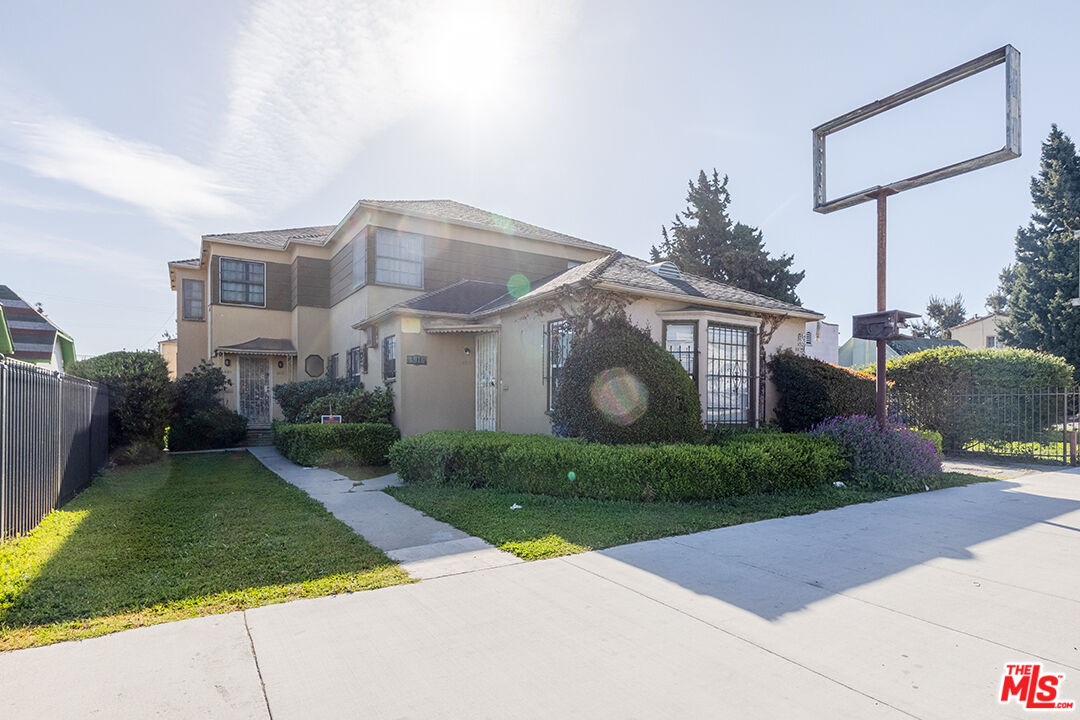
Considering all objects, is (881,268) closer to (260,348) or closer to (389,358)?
(389,358)

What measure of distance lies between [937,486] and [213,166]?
13928 millimetres

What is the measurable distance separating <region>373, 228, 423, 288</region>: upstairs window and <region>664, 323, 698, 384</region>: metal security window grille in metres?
7.19

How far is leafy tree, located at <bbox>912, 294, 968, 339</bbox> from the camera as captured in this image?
51.3 meters

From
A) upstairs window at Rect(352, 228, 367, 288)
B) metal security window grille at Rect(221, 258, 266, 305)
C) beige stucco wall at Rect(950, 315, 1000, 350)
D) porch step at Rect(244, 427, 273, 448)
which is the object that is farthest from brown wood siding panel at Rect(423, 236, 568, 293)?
beige stucco wall at Rect(950, 315, 1000, 350)

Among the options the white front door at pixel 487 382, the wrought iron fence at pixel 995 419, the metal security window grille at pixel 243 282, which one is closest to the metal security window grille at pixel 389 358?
the white front door at pixel 487 382

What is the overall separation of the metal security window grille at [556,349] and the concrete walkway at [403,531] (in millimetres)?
3237

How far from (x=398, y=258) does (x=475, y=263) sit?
7.27ft

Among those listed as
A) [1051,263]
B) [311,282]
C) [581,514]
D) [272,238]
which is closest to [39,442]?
[581,514]

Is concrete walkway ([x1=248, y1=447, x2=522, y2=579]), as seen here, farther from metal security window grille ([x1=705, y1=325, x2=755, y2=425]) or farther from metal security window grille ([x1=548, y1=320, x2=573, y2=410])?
metal security window grille ([x1=705, y1=325, x2=755, y2=425])

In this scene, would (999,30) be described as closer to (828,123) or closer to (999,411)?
(828,123)

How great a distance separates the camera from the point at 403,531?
600 centimetres

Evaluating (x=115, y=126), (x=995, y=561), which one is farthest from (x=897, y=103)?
(x=115, y=126)

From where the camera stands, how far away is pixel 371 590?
421 cm

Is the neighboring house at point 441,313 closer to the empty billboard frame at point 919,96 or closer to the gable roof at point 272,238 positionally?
the gable roof at point 272,238
